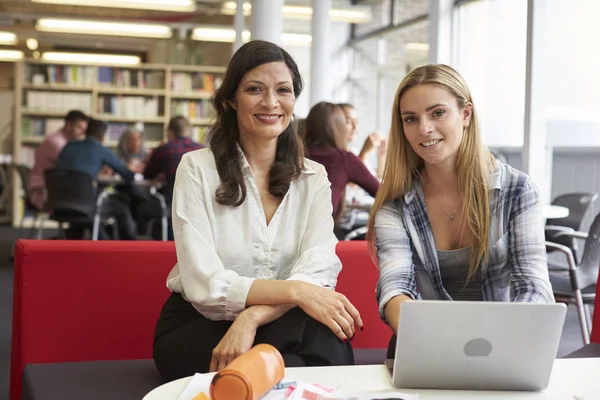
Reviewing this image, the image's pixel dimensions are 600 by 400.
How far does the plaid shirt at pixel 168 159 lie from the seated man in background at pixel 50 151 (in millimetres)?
1135

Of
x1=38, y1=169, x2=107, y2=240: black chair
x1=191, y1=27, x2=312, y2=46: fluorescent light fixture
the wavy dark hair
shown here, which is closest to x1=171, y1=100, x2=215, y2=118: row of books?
x1=191, y1=27, x2=312, y2=46: fluorescent light fixture

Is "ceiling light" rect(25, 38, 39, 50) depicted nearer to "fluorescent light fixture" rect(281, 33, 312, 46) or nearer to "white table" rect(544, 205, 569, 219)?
"fluorescent light fixture" rect(281, 33, 312, 46)

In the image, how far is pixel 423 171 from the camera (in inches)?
83.0

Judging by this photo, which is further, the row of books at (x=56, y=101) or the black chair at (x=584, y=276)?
the row of books at (x=56, y=101)

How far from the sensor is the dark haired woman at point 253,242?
189 centimetres

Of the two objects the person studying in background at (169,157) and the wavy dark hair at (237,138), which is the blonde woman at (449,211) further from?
the person studying in background at (169,157)

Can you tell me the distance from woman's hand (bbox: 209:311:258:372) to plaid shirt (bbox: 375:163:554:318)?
1.10 ft

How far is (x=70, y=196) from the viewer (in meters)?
6.36

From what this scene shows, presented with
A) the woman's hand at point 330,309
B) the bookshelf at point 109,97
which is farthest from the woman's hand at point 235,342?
the bookshelf at point 109,97

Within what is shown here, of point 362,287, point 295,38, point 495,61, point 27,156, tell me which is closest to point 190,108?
point 295,38

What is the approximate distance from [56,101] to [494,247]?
9.25 m

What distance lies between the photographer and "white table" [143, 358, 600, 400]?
131cm

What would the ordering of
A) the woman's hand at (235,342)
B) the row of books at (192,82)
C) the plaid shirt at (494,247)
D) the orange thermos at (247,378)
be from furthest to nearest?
the row of books at (192,82) → the plaid shirt at (494,247) → the woman's hand at (235,342) → the orange thermos at (247,378)

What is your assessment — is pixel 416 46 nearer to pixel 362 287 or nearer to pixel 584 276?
pixel 584 276
